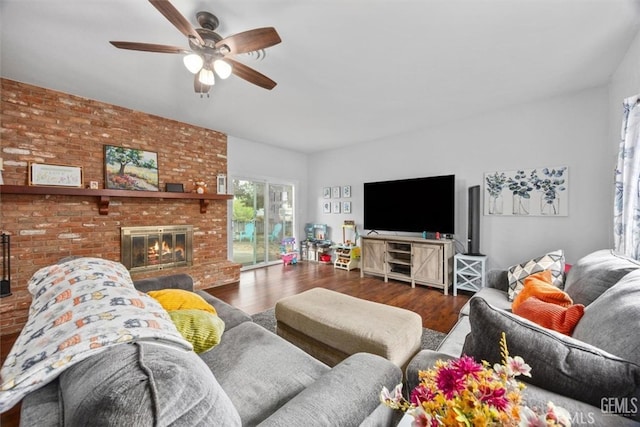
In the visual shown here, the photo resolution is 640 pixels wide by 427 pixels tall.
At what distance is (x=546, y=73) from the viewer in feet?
8.39

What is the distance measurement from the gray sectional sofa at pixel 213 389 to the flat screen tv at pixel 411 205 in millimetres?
3237

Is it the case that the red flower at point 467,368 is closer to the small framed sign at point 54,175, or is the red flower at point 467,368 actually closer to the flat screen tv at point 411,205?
the flat screen tv at point 411,205

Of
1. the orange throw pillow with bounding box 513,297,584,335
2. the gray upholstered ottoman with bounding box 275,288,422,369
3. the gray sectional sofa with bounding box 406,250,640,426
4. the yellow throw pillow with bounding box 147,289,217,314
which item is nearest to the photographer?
the gray sectional sofa with bounding box 406,250,640,426

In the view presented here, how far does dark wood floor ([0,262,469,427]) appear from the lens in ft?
9.46

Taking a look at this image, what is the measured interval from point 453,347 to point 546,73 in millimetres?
2937

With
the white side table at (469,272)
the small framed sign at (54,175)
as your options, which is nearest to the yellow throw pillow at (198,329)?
the small framed sign at (54,175)

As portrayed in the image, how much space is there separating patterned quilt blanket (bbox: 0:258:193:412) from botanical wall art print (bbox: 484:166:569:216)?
4.03 meters

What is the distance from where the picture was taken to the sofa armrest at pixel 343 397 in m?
0.77

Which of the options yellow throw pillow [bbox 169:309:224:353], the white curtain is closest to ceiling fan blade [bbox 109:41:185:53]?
yellow throw pillow [bbox 169:309:224:353]

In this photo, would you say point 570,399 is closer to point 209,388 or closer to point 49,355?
point 209,388

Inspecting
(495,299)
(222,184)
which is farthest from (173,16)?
(222,184)

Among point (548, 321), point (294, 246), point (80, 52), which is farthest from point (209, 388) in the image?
point (294, 246)

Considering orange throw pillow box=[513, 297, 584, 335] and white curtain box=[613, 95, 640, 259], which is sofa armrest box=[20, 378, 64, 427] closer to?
orange throw pillow box=[513, 297, 584, 335]

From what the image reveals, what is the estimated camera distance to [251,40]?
1.66 metres
